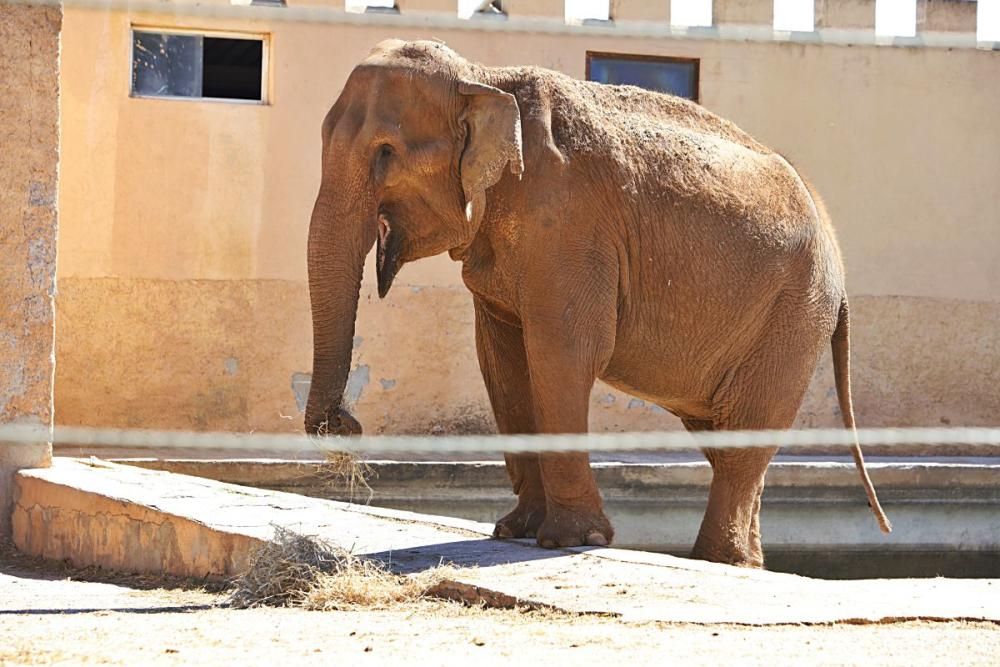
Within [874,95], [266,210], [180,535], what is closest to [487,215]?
[180,535]

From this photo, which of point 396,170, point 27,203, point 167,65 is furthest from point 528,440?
point 167,65

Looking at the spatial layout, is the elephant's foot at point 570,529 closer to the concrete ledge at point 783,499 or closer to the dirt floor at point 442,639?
the dirt floor at point 442,639

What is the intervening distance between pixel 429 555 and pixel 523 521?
0.84 meters

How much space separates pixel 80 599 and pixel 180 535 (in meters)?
0.75

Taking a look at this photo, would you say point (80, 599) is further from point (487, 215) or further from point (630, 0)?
point (630, 0)

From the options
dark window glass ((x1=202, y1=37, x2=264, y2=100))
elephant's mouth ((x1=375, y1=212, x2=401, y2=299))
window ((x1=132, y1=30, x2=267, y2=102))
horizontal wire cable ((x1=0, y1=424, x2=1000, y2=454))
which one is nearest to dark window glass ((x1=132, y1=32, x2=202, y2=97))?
window ((x1=132, y1=30, x2=267, y2=102))

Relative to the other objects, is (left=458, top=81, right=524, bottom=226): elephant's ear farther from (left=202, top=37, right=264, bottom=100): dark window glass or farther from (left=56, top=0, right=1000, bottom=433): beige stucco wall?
(left=202, top=37, right=264, bottom=100): dark window glass

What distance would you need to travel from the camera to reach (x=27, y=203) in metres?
8.61

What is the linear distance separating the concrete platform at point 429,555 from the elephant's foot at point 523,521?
0.27ft

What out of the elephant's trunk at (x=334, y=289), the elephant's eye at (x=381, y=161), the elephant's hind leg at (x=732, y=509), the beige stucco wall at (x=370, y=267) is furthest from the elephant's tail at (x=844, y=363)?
the beige stucco wall at (x=370, y=267)

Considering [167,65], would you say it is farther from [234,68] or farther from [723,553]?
[723,553]

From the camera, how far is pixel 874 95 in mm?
15812

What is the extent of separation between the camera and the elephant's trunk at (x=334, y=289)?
6562mm

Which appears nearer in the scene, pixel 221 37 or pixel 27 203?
pixel 27 203
